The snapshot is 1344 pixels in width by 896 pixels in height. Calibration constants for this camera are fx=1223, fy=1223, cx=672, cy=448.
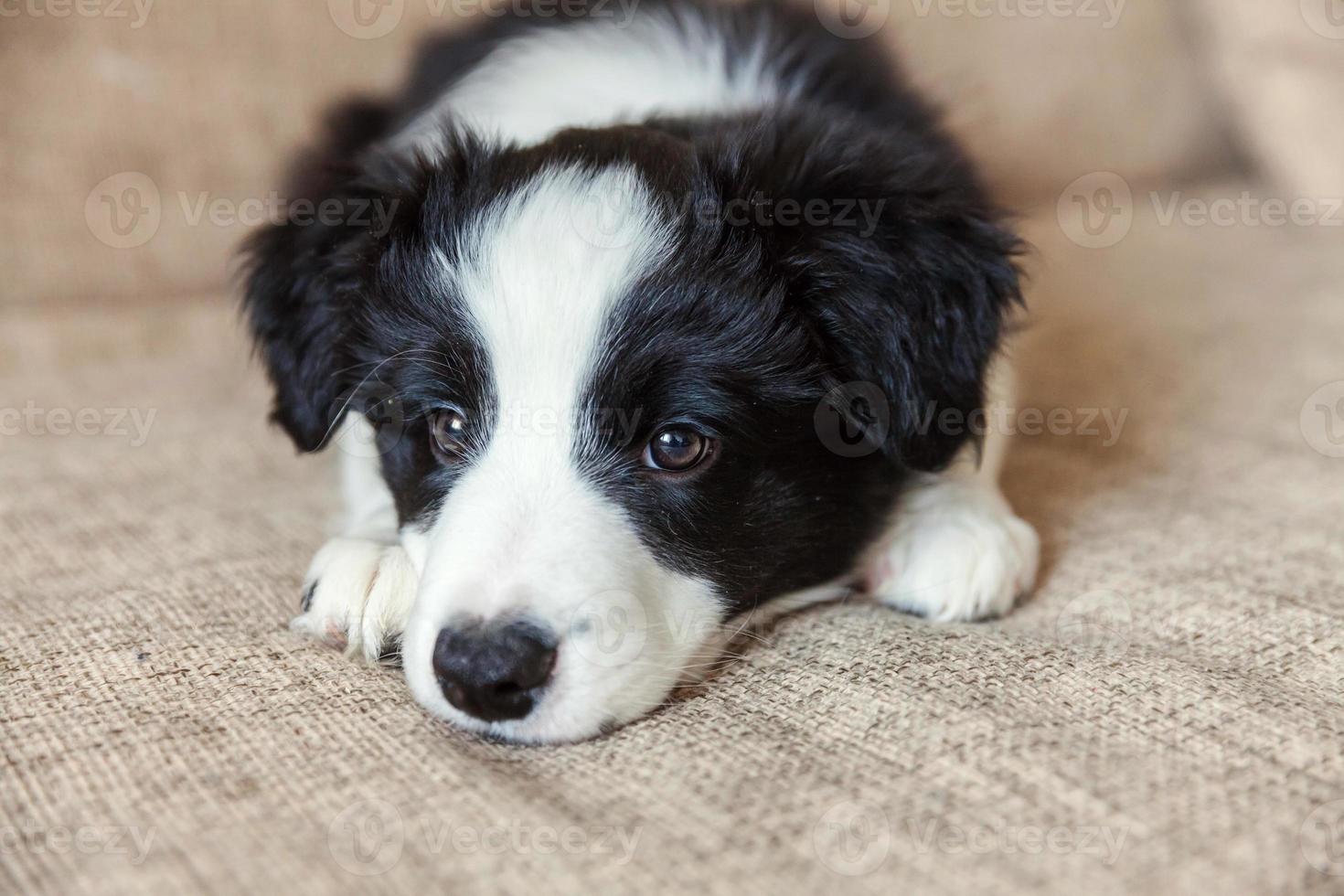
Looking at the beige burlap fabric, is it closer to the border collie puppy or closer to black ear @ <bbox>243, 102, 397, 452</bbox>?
the border collie puppy

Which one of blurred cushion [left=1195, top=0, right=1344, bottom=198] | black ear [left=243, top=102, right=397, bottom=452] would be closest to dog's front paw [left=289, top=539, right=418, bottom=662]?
black ear [left=243, top=102, right=397, bottom=452]

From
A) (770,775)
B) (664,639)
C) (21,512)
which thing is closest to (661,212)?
(664,639)

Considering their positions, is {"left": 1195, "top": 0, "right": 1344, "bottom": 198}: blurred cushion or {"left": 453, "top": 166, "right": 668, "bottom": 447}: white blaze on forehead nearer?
{"left": 453, "top": 166, "right": 668, "bottom": 447}: white blaze on forehead

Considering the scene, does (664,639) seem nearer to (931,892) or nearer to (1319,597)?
(931,892)

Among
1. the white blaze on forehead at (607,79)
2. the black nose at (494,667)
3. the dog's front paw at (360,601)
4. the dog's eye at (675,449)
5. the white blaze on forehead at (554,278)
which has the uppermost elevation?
the white blaze on forehead at (607,79)

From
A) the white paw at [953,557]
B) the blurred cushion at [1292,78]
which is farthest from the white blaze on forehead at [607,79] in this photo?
the blurred cushion at [1292,78]

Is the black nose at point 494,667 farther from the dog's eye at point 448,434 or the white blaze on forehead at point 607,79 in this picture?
the white blaze on forehead at point 607,79
